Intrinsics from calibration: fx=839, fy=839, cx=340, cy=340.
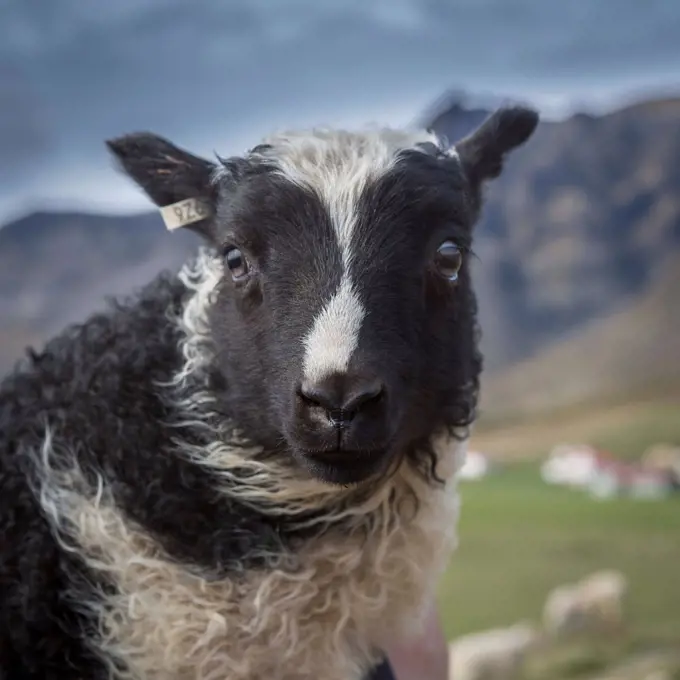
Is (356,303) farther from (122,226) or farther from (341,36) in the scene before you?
(341,36)

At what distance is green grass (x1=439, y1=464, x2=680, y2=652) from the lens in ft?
9.59

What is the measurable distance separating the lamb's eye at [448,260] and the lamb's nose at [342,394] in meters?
0.34

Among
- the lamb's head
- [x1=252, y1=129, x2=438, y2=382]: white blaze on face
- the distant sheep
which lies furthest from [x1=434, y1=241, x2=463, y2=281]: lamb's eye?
the distant sheep

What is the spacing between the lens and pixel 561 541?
3037mm

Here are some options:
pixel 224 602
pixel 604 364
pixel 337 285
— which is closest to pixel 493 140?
pixel 337 285

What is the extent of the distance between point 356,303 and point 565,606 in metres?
1.94

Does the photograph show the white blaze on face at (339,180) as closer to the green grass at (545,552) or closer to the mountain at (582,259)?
the mountain at (582,259)

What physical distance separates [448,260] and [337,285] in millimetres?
280

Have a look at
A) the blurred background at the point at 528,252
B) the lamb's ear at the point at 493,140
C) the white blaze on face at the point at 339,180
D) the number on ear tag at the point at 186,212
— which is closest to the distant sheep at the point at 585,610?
the blurred background at the point at 528,252

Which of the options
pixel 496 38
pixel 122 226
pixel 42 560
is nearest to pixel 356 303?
pixel 42 560

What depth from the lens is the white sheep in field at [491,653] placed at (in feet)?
9.00

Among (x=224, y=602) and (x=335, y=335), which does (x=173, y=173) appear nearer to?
(x=335, y=335)

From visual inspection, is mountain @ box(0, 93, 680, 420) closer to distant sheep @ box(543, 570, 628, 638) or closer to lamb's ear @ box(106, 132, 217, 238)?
distant sheep @ box(543, 570, 628, 638)

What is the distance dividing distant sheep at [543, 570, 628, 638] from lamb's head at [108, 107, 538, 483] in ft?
4.82
